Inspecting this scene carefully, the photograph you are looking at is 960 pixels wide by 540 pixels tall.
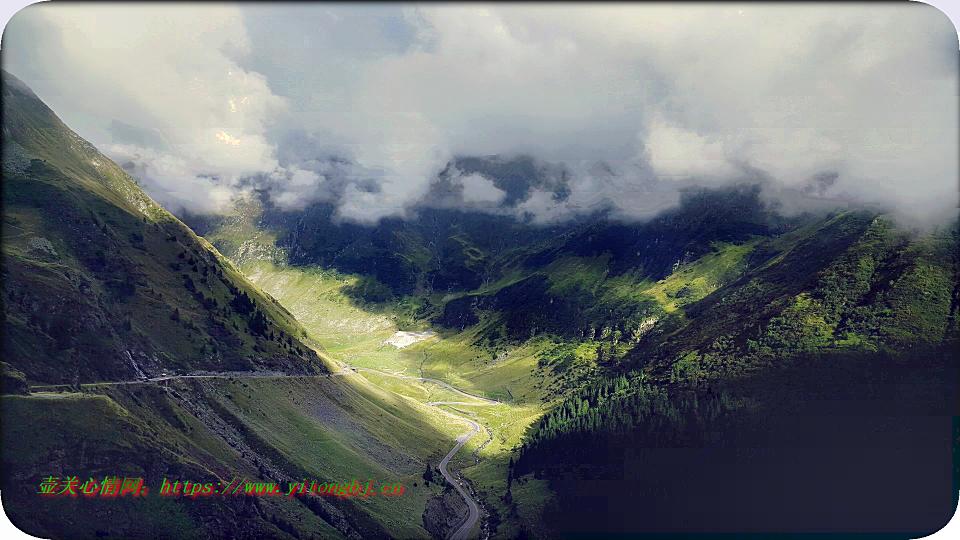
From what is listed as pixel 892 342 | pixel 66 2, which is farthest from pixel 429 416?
pixel 66 2

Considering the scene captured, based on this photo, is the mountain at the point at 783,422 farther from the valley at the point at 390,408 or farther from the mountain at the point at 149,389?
the mountain at the point at 149,389

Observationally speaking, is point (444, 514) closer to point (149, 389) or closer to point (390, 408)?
point (390, 408)

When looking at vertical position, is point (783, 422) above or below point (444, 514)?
above

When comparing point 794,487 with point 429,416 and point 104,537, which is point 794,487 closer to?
point 104,537

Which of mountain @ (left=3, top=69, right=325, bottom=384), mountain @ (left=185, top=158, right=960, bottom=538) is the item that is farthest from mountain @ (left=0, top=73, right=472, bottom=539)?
mountain @ (left=185, top=158, right=960, bottom=538)

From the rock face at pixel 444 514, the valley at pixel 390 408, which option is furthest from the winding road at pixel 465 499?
the rock face at pixel 444 514

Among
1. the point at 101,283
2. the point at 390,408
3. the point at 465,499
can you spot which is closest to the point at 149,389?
the point at 101,283

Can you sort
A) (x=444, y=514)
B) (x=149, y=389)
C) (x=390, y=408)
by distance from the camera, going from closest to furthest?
(x=149, y=389) → (x=444, y=514) → (x=390, y=408)

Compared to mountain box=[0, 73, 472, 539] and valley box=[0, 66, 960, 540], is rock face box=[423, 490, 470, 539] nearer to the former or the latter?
valley box=[0, 66, 960, 540]
